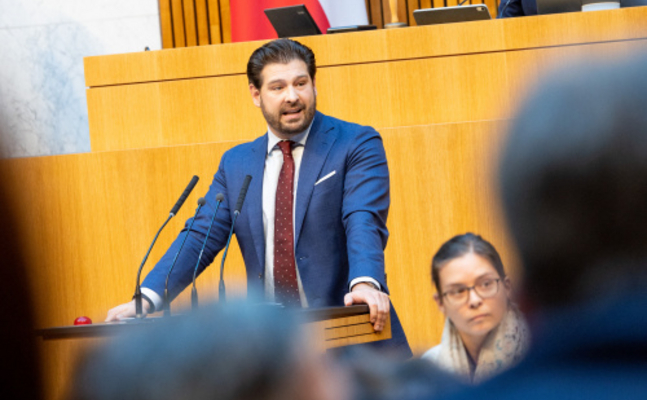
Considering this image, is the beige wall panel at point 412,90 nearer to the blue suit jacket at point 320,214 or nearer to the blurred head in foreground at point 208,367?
the blue suit jacket at point 320,214

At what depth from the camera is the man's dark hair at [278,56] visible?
276 centimetres

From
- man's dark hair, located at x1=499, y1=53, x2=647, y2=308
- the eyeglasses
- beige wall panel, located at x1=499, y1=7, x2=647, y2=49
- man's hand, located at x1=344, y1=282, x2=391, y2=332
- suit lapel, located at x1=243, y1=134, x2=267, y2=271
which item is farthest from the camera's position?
beige wall panel, located at x1=499, y1=7, x2=647, y2=49

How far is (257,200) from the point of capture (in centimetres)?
264

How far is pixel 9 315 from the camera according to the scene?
1.25 ft

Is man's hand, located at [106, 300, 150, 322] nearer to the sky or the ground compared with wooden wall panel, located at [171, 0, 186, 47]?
nearer to the ground

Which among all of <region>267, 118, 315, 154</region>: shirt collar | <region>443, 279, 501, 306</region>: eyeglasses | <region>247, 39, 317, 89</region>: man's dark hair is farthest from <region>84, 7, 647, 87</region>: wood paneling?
<region>443, 279, 501, 306</region>: eyeglasses

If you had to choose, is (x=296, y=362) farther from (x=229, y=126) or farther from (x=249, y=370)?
(x=229, y=126)

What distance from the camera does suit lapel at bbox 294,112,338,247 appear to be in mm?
2588

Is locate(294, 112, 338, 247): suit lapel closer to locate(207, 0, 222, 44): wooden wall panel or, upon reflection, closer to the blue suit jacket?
the blue suit jacket

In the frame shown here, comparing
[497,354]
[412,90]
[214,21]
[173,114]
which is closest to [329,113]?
[412,90]

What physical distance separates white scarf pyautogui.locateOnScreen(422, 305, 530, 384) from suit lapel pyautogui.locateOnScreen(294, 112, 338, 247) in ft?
5.97

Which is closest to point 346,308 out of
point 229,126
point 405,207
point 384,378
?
point 384,378

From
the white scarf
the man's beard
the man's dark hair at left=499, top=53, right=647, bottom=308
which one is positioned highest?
the man's beard

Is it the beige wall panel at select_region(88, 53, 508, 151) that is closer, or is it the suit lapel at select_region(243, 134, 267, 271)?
the suit lapel at select_region(243, 134, 267, 271)
